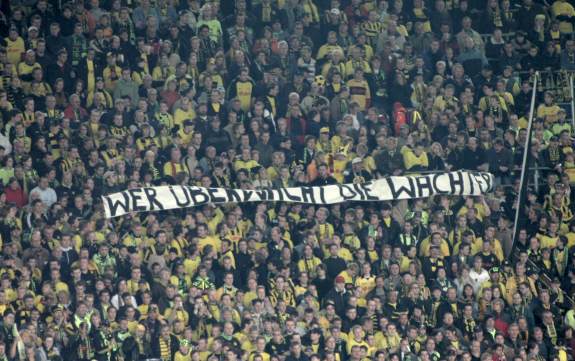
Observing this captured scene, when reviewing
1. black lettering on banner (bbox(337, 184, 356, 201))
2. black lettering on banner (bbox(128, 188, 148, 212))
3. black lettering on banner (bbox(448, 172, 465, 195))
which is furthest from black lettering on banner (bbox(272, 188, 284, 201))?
black lettering on banner (bbox(448, 172, 465, 195))

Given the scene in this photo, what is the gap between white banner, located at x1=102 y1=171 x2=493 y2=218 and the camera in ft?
93.2

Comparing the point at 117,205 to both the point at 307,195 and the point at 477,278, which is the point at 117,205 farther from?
the point at 477,278

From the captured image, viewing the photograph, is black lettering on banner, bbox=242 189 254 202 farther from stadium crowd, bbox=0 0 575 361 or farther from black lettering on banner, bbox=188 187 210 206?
black lettering on banner, bbox=188 187 210 206

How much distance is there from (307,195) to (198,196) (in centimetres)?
162

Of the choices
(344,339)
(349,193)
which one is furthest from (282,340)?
(349,193)

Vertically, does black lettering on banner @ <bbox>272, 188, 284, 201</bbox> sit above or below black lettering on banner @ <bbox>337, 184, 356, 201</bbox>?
above

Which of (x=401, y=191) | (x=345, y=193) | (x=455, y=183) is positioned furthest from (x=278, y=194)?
(x=455, y=183)

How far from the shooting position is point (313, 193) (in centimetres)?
2912

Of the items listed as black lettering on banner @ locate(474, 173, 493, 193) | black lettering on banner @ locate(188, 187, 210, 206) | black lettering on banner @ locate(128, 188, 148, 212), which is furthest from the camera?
black lettering on banner @ locate(474, 173, 493, 193)

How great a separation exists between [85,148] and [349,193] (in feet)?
12.8

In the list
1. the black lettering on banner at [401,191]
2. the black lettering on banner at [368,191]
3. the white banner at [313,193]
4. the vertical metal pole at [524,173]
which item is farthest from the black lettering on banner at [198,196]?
the vertical metal pole at [524,173]

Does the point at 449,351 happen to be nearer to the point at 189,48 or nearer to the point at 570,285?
the point at 570,285

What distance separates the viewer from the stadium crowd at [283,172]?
2703 centimetres

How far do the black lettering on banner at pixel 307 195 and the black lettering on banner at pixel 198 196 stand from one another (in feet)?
4.67
